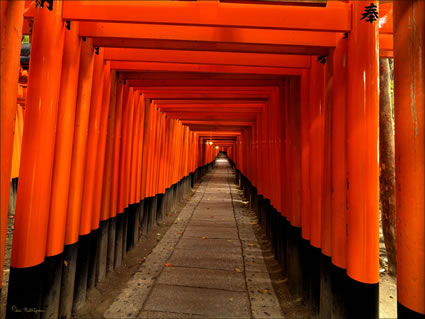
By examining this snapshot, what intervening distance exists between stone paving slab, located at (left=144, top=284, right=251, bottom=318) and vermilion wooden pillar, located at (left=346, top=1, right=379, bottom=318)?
62.6 inches

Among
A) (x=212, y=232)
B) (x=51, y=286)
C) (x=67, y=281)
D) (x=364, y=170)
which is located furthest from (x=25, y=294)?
(x=212, y=232)

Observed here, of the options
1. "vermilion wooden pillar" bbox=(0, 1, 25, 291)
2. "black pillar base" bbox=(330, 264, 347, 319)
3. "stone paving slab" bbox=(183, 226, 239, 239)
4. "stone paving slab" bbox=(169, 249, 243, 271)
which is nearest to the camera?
"vermilion wooden pillar" bbox=(0, 1, 25, 291)

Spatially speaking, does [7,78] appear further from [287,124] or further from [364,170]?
[287,124]

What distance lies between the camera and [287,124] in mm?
3861

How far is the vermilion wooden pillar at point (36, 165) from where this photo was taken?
201 cm

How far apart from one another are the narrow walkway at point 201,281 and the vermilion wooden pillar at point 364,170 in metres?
1.50

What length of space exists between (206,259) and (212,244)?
0.87 m

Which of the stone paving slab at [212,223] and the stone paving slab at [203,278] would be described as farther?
the stone paving slab at [212,223]

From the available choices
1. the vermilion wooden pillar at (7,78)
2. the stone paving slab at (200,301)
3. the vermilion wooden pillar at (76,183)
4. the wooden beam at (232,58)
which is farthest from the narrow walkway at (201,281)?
the wooden beam at (232,58)

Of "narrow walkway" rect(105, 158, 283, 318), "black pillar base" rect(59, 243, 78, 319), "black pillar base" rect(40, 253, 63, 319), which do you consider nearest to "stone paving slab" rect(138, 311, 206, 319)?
"narrow walkway" rect(105, 158, 283, 318)

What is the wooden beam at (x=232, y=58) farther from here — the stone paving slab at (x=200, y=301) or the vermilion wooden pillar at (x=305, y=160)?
the stone paving slab at (x=200, y=301)

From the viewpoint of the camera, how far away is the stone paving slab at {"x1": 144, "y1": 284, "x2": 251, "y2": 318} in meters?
2.95

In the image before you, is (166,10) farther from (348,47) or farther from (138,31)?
(348,47)

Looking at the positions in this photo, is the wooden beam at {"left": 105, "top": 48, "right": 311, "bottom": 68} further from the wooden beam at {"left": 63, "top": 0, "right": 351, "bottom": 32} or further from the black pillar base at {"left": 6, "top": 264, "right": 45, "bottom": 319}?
the black pillar base at {"left": 6, "top": 264, "right": 45, "bottom": 319}
